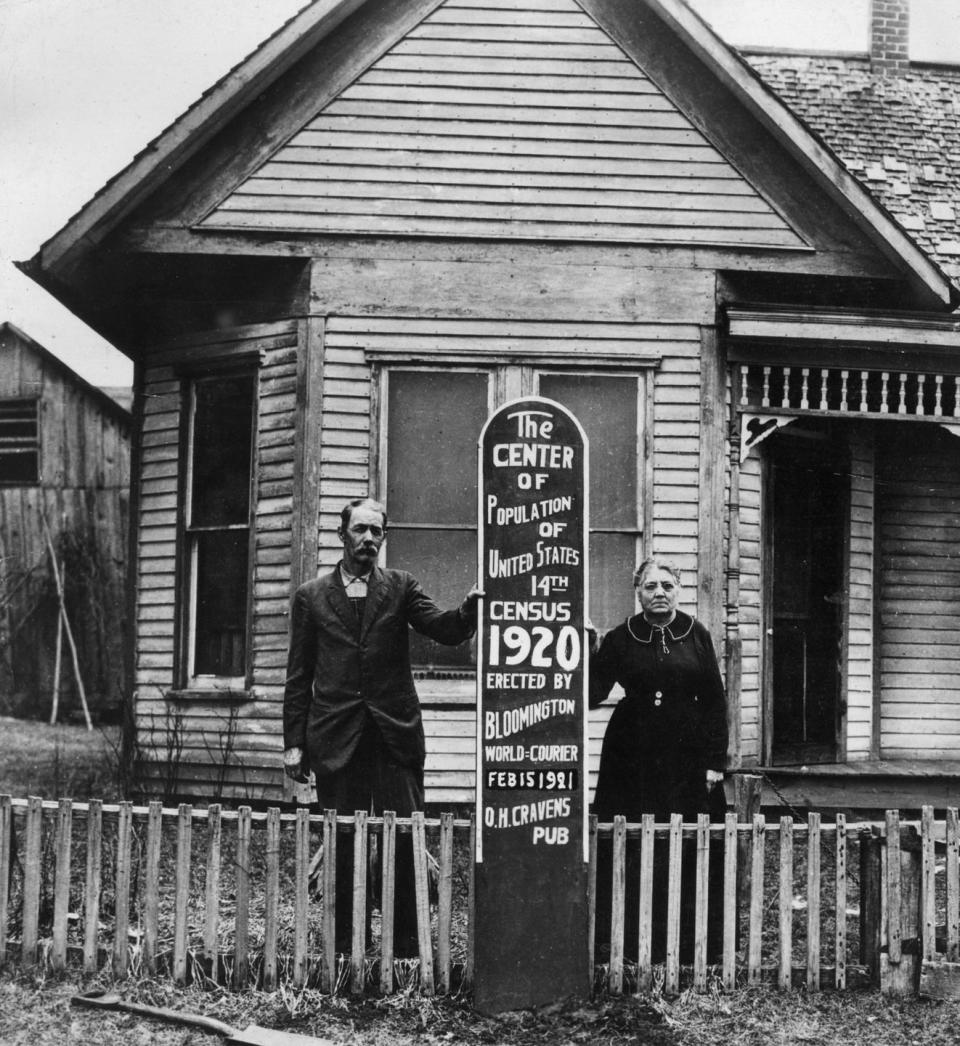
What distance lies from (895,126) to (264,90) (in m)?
6.90

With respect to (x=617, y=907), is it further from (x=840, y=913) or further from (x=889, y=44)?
(x=889, y=44)

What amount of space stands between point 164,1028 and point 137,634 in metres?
4.98

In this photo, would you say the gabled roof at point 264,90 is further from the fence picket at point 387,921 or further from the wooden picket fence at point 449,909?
the fence picket at point 387,921

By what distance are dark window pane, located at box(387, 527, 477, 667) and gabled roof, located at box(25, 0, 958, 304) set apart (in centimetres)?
304

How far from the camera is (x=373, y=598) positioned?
228 inches

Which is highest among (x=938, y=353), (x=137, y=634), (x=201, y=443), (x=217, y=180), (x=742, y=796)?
(x=217, y=180)

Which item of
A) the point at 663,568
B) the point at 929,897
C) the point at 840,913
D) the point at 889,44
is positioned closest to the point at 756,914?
the point at 840,913

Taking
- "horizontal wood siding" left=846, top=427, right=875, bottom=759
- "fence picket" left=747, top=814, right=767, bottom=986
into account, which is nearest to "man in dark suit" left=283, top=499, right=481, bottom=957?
"fence picket" left=747, top=814, right=767, bottom=986

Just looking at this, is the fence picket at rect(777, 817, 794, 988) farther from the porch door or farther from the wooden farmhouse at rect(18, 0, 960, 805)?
the porch door

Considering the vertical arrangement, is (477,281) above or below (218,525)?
above

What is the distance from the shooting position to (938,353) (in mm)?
9109

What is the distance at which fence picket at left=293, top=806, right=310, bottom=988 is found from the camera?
529cm

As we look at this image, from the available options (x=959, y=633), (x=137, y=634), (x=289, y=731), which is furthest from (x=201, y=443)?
(x=959, y=633)

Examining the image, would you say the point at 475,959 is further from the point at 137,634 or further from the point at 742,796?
the point at 137,634
